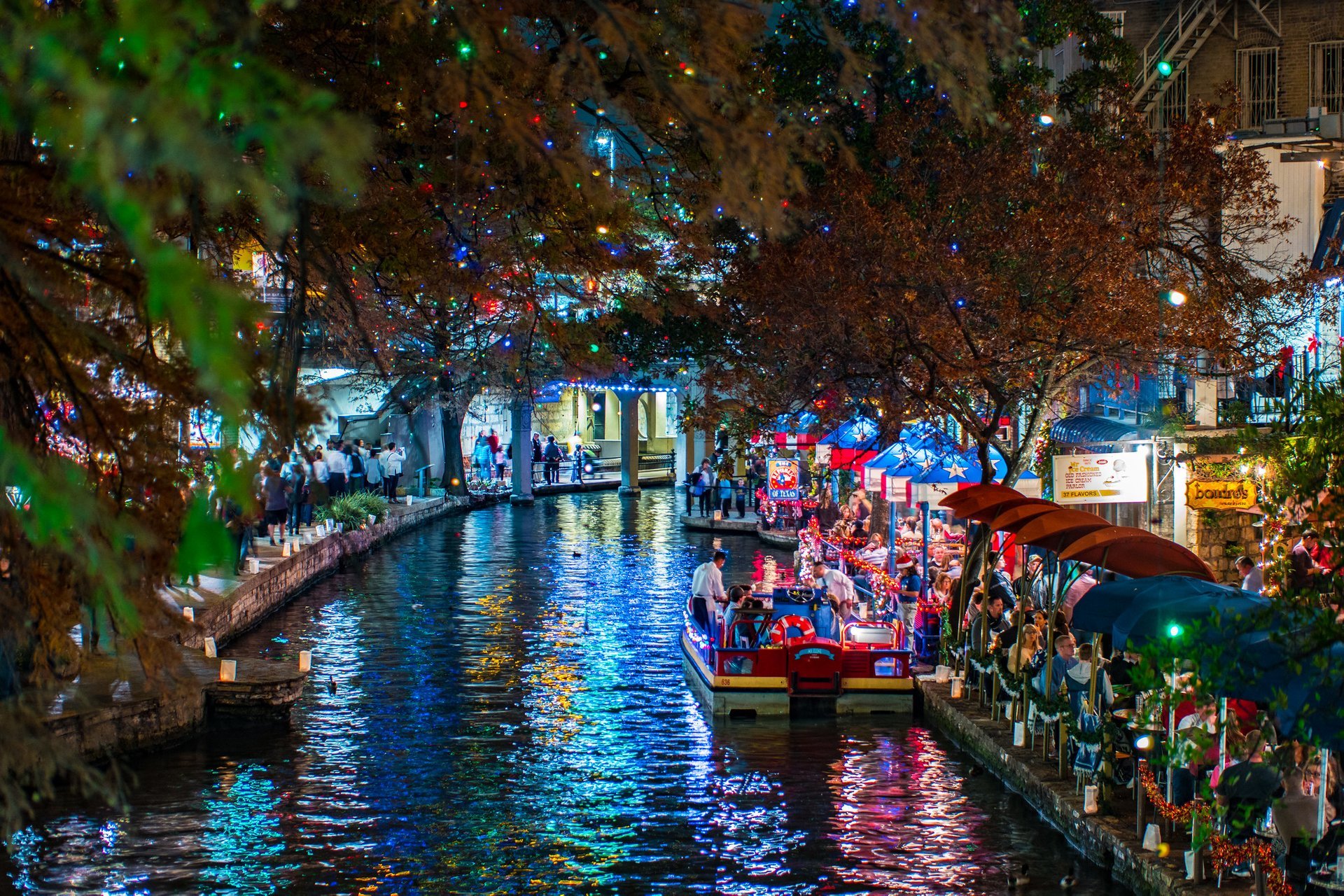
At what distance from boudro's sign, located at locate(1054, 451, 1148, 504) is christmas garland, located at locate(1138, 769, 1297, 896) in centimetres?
774

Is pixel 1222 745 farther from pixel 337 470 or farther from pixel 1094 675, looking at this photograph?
pixel 337 470

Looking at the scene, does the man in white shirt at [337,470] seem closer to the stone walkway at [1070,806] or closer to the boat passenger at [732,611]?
the boat passenger at [732,611]

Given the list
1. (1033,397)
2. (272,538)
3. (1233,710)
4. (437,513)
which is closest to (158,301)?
(1233,710)

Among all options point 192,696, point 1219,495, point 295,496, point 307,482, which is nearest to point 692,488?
point 295,496

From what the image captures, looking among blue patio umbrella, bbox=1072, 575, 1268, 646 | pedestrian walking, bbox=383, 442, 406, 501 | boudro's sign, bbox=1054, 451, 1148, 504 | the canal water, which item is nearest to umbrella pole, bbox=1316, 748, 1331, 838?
blue patio umbrella, bbox=1072, 575, 1268, 646

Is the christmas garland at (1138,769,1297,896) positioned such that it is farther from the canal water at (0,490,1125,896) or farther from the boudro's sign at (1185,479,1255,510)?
the boudro's sign at (1185,479,1255,510)

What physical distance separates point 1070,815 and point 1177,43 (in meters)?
21.4

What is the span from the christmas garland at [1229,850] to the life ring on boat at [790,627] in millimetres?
7923

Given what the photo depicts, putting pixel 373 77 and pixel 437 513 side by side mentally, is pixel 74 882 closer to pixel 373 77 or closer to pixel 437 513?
pixel 373 77

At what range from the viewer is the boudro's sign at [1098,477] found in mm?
18250

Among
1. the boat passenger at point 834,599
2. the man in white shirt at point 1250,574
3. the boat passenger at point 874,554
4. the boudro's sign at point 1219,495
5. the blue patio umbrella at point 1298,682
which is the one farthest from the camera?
the boat passenger at point 874,554

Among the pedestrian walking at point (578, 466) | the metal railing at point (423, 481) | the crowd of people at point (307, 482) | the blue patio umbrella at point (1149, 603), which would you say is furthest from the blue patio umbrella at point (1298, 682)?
the pedestrian walking at point (578, 466)

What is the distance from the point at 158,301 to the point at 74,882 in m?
9.23

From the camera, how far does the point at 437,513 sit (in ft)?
148
